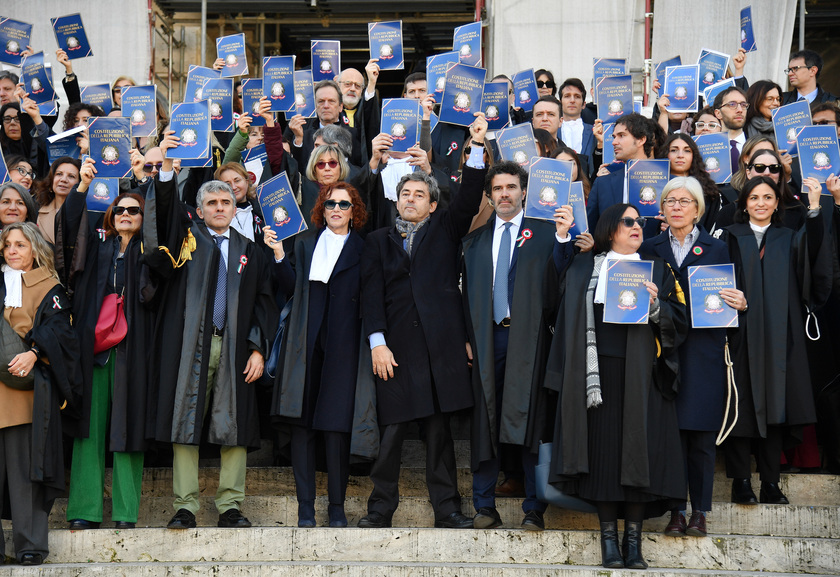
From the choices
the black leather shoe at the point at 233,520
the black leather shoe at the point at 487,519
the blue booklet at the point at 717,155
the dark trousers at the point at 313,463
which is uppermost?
the blue booklet at the point at 717,155

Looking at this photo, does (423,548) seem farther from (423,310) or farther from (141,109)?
(141,109)

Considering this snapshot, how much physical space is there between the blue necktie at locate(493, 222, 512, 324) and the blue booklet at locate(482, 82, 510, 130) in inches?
77.1

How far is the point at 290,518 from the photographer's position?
688cm

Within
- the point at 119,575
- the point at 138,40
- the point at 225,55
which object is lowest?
the point at 119,575

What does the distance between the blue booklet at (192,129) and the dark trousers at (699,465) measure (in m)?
3.26

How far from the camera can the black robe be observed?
6.65 metres

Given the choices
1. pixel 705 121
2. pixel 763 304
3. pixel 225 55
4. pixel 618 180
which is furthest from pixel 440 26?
pixel 763 304

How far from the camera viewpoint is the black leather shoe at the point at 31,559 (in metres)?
6.30

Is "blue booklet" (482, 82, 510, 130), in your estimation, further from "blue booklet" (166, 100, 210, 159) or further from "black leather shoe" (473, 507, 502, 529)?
"black leather shoe" (473, 507, 502, 529)

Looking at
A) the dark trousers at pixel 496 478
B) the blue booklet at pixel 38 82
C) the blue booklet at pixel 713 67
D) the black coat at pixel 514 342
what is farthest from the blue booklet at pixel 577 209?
the blue booklet at pixel 38 82

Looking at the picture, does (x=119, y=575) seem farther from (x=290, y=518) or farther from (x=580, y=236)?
(x=580, y=236)

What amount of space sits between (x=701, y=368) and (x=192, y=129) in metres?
3.30

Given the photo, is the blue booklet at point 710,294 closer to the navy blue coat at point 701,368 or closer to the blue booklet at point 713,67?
the navy blue coat at point 701,368

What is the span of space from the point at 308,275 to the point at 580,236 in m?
1.64
